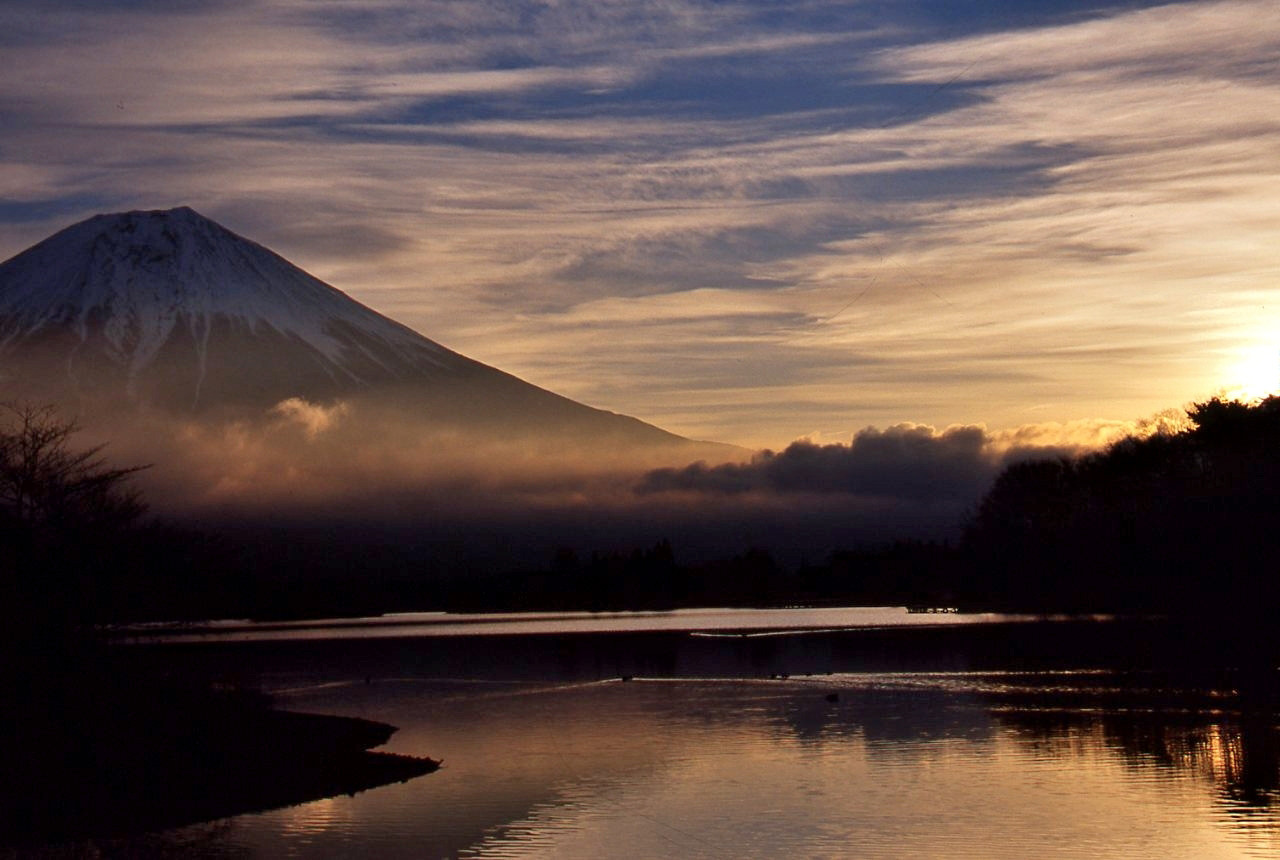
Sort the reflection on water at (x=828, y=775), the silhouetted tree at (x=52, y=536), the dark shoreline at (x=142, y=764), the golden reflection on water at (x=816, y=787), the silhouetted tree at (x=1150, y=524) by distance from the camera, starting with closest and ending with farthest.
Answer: the golden reflection on water at (x=816, y=787)
the reflection on water at (x=828, y=775)
the dark shoreline at (x=142, y=764)
the silhouetted tree at (x=52, y=536)
the silhouetted tree at (x=1150, y=524)

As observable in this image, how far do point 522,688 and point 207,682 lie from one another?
31496 mm

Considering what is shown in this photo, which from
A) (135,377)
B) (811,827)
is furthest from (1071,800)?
(135,377)

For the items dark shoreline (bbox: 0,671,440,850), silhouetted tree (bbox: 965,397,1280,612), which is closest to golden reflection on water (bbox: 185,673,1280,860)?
dark shoreline (bbox: 0,671,440,850)

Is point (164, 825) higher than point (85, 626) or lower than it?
lower

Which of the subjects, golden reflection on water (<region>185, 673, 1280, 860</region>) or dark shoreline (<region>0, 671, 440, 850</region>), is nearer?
golden reflection on water (<region>185, 673, 1280, 860</region>)

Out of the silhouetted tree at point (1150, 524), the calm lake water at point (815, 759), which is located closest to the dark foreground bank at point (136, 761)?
the calm lake water at point (815, 759)

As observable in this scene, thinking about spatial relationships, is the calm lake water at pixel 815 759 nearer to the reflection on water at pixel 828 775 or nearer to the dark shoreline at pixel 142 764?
the reflection on water at pixel 828 775

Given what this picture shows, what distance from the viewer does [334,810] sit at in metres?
35.1

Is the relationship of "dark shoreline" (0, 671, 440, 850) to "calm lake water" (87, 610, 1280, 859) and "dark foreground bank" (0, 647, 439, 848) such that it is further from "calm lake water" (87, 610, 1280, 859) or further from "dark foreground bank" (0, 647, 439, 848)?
"calm lake water" (87, 610, 1280, 859)

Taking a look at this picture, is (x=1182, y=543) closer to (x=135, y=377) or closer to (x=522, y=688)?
(x=522, y=688)

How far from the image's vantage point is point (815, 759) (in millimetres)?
42062

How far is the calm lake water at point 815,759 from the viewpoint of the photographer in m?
31.0

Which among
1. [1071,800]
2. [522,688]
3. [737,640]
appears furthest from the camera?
[737,640]

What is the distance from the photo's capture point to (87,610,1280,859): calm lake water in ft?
102
